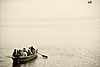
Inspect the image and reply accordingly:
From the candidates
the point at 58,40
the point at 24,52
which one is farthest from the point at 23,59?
the point at 58,40

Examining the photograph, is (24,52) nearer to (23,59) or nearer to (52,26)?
(23,59)

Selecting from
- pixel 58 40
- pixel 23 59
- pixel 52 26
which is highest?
pixel 52 26

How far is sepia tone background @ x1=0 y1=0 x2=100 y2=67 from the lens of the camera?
2.84 metres

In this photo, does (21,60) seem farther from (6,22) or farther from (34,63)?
(6,22)

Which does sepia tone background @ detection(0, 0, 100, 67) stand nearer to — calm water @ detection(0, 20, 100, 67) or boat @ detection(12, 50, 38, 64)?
calm water @ detection(0, 20, 100, 67)

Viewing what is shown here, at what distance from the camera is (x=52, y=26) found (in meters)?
2.92

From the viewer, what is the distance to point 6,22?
9.51ft

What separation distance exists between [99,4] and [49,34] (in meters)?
0.71

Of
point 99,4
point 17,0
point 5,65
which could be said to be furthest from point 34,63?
point 99,4

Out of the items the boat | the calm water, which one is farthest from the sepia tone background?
the boat

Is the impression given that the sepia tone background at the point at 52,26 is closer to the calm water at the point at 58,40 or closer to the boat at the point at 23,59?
the calm water at the point at 58,40

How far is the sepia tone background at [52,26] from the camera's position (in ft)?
9.33

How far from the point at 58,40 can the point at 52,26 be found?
184mm

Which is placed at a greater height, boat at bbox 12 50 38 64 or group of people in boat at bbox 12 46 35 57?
group of people in boat at bbox 12 46 35 57
